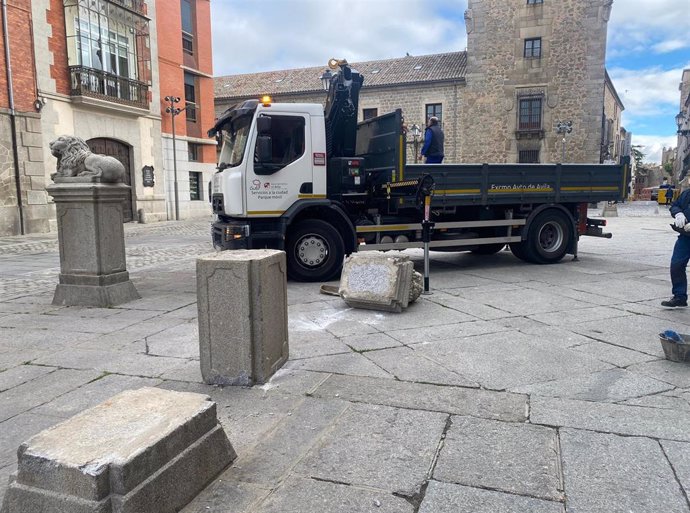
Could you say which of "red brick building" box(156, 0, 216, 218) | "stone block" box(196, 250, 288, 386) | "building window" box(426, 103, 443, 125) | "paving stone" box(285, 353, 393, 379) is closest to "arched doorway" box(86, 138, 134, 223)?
"red brick building" box(156, 0, 216, 218)

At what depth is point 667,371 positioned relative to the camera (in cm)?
416

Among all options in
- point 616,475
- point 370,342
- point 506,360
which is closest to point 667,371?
point 506,360

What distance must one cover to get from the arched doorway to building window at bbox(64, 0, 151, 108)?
1.80m

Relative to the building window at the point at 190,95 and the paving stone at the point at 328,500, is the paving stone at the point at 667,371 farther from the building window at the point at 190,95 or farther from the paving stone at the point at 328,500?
the building window at the point at 190,95

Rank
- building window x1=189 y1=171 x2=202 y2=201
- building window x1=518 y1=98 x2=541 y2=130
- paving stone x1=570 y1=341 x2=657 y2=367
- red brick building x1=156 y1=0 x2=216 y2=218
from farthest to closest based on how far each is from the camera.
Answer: building window x1=518 y1=98 x2=541 y2=130
building window x1=189 y1=171 x2=202 y2=201
red brick building x1=156 y1=0 x2=216 y2=218
paving stone x1=570 y1=341 x2=657 y2=367

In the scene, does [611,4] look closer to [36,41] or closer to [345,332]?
[36,41]

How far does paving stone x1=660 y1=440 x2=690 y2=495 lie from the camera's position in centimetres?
255

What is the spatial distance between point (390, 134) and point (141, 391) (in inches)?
269

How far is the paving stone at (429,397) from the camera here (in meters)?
3.41

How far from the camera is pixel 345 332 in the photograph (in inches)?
211

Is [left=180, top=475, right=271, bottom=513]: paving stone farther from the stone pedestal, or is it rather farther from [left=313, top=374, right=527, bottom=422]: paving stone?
the stone pedestal

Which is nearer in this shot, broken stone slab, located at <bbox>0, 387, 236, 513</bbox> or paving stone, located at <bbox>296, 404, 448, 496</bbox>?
broken stone slab, located at <bbox>0, 387, 236, 513</bbox>

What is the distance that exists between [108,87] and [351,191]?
641 inches

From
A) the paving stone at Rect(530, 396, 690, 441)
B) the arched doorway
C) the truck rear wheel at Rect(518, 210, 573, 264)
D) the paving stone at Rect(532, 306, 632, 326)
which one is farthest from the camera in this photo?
the arched doorway
